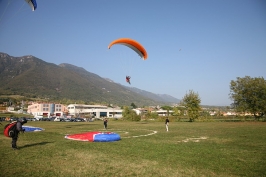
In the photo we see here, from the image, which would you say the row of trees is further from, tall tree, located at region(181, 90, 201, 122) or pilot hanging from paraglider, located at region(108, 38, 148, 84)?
pilot hanging from paraglider, located at region(108, 38, 148, 84)

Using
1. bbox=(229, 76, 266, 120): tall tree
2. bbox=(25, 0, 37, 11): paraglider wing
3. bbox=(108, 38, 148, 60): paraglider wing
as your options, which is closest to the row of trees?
bbox=(229, 76, 266, 120): tall tree

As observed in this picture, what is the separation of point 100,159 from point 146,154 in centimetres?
232

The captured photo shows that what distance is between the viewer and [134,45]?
24.5 m

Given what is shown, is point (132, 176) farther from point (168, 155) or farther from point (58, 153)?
point (58, 153)

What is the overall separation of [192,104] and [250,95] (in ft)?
52.3

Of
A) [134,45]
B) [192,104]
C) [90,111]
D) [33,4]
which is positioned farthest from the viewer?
[90,111]

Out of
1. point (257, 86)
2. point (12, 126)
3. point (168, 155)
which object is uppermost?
point (257, 86)

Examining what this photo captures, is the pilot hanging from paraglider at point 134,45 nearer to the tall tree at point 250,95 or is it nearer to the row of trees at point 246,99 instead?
the row of trees at point 246,99

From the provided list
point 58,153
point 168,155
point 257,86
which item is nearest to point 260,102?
point 257,86

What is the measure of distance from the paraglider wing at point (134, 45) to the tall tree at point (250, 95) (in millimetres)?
41394

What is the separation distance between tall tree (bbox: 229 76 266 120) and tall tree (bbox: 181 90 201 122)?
11.6m

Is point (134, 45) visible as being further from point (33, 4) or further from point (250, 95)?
point (250, 95)

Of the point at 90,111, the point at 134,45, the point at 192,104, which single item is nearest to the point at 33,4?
the point at 134,45

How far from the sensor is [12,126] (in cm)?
1123
